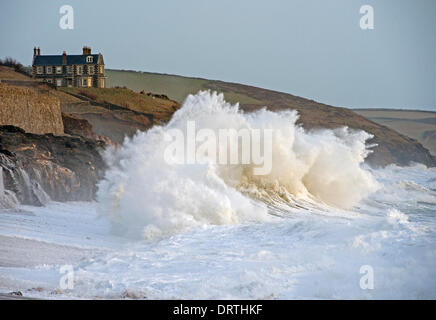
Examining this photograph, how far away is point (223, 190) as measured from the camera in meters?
14.3

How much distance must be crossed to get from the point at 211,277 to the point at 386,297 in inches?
91.2

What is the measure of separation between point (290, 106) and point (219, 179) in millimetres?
58455

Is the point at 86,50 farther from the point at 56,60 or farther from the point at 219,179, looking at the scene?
the point at 219,179

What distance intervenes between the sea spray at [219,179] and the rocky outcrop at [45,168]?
167cm

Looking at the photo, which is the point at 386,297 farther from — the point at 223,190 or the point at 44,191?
the point at 44,191

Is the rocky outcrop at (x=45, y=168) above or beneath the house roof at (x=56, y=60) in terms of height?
beneath

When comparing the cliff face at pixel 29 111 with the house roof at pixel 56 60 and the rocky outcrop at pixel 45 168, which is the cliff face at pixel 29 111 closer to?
the rocky outcrop at pixel 45 168

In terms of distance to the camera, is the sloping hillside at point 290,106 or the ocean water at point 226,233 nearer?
the ocean water at point 226,233

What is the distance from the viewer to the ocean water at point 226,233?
7.86 metres

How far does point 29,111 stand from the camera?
26031mm

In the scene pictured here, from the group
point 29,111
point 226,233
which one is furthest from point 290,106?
point 226,233

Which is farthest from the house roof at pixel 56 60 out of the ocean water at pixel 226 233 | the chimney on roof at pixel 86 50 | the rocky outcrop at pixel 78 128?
the ocean water at pixel 226 233
